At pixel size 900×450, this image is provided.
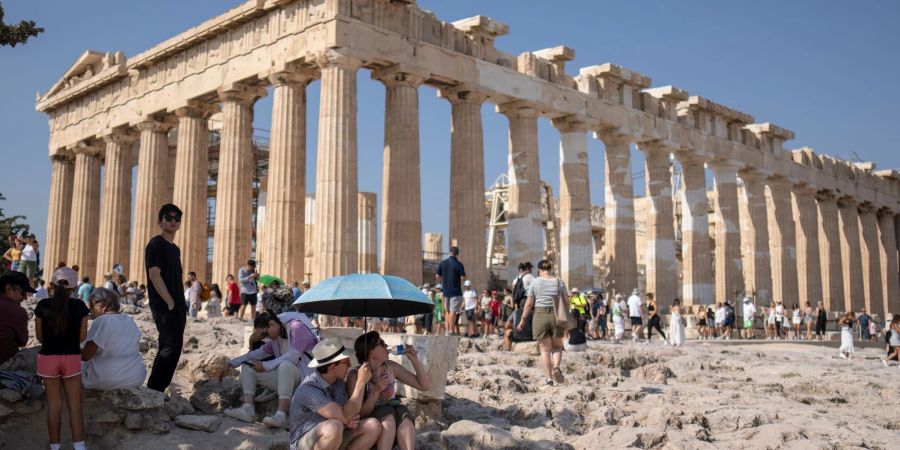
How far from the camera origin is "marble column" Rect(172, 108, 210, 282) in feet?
102

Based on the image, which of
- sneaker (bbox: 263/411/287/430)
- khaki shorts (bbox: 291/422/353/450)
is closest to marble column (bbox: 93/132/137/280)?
sneaker (bbox: 263/411/287/430)

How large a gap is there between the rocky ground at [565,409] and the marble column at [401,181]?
914 cm

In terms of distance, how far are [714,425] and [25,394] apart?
336 inches

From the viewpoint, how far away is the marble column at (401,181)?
27812mm

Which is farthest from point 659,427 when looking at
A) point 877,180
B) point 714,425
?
point 877,180

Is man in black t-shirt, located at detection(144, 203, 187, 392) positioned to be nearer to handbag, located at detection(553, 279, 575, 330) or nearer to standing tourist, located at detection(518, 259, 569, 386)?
standing tourist, located at detection(518, 259, 569, 386)

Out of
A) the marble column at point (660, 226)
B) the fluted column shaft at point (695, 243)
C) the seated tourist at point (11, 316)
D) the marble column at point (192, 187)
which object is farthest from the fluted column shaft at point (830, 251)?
the seated tourist at point (11, 316)

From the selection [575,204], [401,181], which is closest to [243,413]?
[401,181]

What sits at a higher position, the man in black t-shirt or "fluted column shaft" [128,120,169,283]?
"fluted column shaft" [128,120,169,283]

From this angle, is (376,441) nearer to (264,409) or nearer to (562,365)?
(264,409)

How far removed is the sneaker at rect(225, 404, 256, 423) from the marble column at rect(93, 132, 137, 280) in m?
26.5

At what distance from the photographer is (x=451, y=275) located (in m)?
19.9

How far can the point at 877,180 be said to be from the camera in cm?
5456

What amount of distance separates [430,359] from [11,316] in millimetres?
4768
